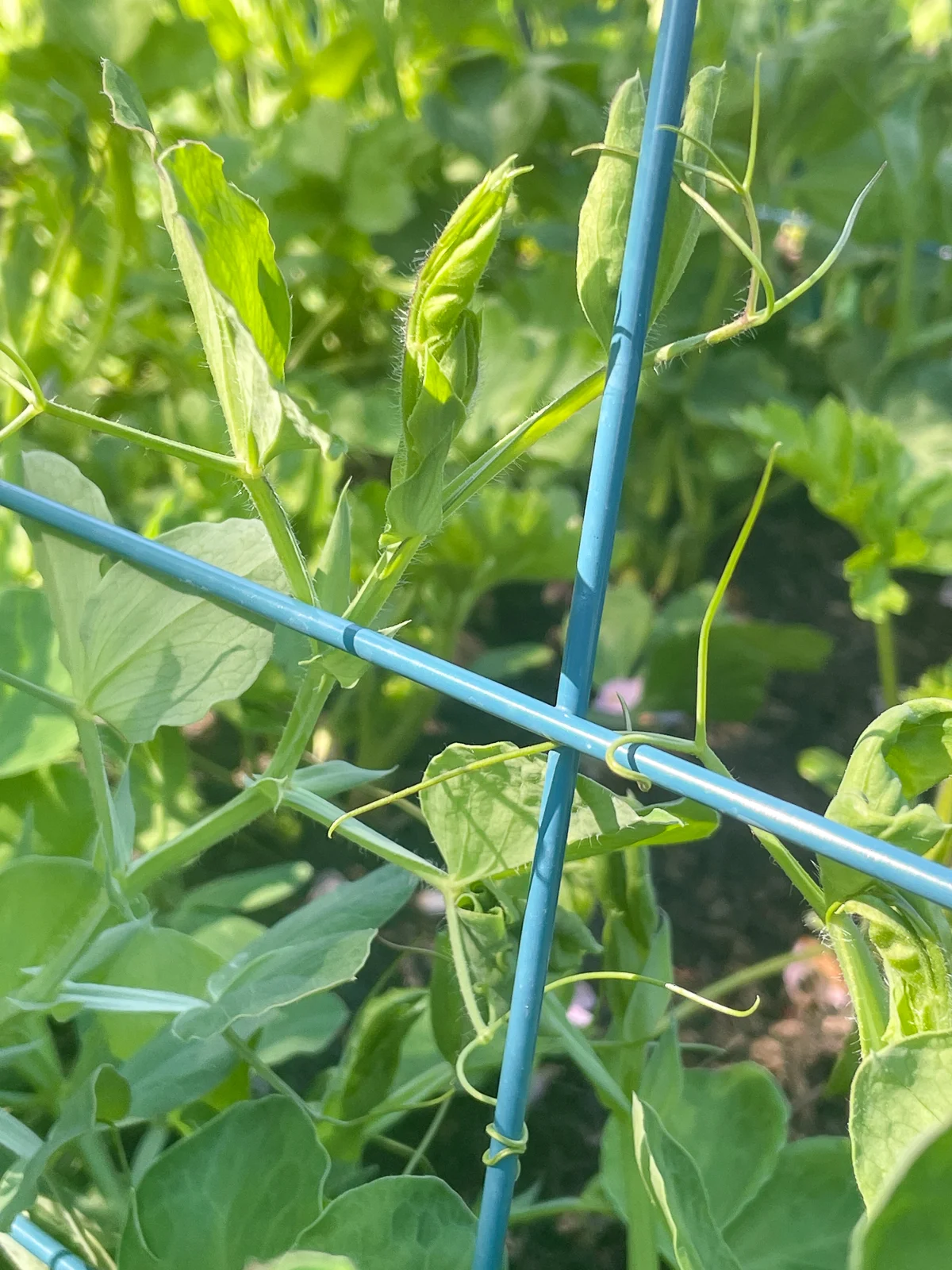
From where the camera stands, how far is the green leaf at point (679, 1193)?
1.07 ft

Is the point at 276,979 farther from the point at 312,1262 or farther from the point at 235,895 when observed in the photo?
the point at 235,895

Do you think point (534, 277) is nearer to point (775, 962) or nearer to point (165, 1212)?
point (775, 962)

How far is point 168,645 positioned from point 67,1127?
0.63ft

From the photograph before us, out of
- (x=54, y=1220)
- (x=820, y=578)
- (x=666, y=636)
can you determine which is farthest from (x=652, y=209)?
(x=820, y=578)

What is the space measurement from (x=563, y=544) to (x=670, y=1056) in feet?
1.40

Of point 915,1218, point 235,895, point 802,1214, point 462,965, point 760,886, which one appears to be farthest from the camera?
point 760,886

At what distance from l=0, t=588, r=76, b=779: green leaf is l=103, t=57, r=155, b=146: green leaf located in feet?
1.03

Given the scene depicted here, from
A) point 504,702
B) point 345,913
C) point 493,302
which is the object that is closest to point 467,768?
point 504,702

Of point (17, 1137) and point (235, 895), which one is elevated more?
point (235, 895)

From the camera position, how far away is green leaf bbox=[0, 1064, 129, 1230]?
0.40 meters

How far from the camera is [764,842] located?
0.33 m

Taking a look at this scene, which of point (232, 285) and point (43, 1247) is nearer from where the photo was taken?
point (232, 285)

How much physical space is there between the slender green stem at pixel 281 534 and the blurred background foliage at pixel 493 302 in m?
0.30

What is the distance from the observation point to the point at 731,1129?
0.51 meters
